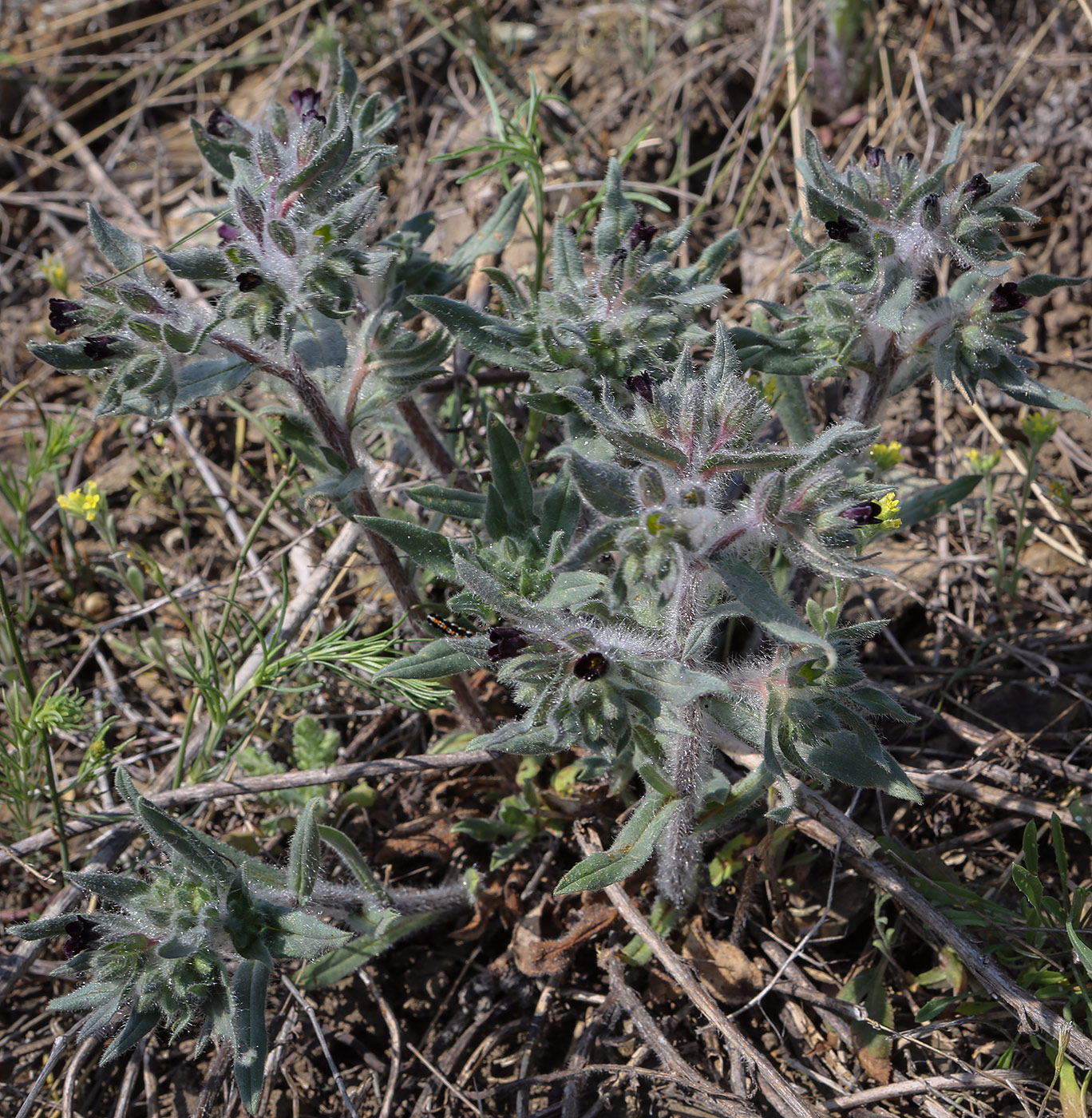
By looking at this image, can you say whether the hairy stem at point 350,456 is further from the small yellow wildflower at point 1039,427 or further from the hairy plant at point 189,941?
the small yellow wildflower at point 1039,427

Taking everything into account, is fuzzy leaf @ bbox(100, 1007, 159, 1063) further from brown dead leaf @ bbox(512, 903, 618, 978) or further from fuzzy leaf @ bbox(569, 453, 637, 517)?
fuzzy leaf @ bbox(569, 453, 637, 517)

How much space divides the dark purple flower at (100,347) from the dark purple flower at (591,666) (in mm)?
1778

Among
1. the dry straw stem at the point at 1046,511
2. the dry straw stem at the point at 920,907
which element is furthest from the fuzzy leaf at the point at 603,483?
the dry straw stem at the point at 1046,511

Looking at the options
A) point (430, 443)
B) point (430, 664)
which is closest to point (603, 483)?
point (430, 664)

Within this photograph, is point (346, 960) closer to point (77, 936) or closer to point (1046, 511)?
point (77, 936)

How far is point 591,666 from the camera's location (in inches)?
101

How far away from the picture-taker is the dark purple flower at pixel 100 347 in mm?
2975

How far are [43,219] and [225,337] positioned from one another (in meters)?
4.07

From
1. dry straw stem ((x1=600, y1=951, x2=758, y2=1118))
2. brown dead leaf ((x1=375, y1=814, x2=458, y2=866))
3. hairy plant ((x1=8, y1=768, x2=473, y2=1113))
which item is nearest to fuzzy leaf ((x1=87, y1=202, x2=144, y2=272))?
hairy plant ((x1=8, y1=768, x2=473, y2=1113))

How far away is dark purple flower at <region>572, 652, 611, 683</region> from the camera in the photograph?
2574 mm

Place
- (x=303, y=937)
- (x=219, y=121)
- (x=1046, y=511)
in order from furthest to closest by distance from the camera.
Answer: (x=1046, y=511) < (x=219, y=121) < (x=303, y=937)

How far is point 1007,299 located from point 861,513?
1.09 m

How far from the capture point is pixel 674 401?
2.79m

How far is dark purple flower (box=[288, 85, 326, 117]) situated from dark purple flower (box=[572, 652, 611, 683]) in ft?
6.78
